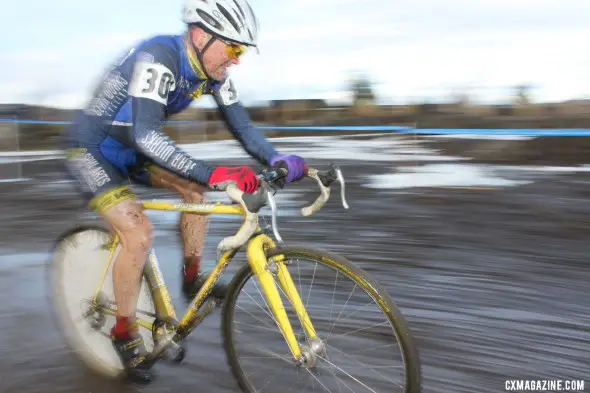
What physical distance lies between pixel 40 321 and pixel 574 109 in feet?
62.3

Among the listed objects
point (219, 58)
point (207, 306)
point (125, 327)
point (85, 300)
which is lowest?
point (85, 300)

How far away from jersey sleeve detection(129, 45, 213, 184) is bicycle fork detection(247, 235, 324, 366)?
536 millimetres

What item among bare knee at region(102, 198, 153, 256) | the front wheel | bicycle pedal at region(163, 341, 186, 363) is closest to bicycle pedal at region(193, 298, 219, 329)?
the front wheel

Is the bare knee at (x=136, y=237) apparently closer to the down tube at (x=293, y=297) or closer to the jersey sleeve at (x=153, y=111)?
the jersey sleeve at (x=153, y=111)

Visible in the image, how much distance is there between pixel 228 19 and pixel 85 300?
1.95 m

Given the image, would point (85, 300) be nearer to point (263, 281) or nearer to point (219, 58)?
point (263, 281)

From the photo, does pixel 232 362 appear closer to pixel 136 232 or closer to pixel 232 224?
pixel 136 232

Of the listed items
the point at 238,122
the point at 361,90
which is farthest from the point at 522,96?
the point at 238,122

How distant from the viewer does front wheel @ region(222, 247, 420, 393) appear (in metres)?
3.38

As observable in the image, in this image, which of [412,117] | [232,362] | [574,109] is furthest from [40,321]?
[412,117]

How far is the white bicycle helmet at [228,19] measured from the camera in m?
3.75

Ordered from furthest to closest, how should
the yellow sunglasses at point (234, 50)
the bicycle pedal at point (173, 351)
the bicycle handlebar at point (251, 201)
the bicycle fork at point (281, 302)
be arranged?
1. the bicycle pedal at point (173, 351)
2. the yellow sunglasses at point (234, 50)
3. the bicycle fork at point (281, 302)
4. the bicycle handlebar at point (251, 201)

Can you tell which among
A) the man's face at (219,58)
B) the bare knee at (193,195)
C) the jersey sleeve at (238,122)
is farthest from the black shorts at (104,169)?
the man's face at (219,58)

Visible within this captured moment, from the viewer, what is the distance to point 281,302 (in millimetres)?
3605
